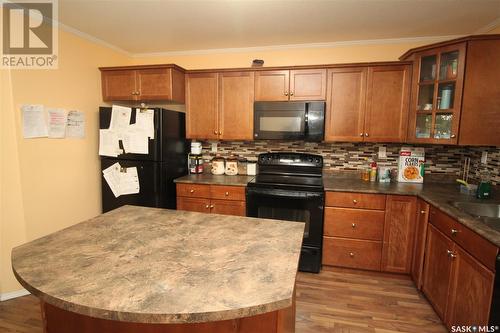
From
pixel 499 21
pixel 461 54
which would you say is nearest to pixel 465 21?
pixel 499 21

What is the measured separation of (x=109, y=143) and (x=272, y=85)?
1.78 metres

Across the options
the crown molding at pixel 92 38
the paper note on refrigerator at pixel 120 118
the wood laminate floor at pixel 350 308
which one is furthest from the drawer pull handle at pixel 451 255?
the crown molding at pixel 92 38

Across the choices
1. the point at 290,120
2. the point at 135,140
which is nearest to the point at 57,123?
the point at 135,140

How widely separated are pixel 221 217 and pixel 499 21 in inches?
109

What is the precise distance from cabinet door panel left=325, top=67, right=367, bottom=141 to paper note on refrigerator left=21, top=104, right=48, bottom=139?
259 centimetres

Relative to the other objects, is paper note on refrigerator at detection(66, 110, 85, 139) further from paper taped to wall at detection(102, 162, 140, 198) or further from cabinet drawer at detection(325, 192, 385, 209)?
cabinet drawer at detection(325, 192, 385, 209)

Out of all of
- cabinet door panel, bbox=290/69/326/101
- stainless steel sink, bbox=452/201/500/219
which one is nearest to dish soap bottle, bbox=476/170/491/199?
stainless steel sink, bbox=452/201/500/219

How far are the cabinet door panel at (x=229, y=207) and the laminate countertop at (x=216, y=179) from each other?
0.62 feet

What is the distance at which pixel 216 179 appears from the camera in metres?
2.89

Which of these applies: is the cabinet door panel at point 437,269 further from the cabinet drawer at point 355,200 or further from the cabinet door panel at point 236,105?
the cabinet door panel at point 236,105

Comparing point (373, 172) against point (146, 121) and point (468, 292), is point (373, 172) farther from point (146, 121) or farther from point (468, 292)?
point (146, 121)

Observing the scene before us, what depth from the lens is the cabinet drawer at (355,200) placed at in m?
2.45

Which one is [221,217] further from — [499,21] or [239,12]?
[499,21]

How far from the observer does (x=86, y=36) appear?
2713 millimetres
